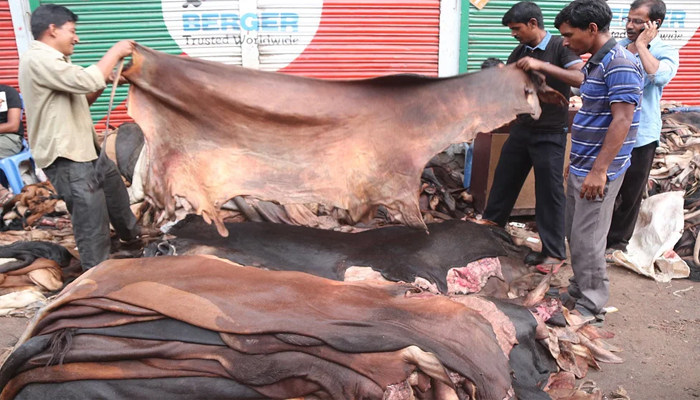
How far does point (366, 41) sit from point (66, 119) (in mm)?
3969

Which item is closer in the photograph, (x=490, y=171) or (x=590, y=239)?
(x=590, y=239)

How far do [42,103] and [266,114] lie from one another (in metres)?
1.60

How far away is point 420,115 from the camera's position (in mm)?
3264

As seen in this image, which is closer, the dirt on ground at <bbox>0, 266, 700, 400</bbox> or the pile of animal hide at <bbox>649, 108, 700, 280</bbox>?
the dirt on ground at <bbox>0, 266, 700, 400</bbox>

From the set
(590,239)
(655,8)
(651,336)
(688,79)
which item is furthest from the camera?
(688,79)

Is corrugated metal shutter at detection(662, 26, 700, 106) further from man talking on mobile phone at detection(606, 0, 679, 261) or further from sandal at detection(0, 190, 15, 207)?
sandal at detection(0, 190, 15, 207)

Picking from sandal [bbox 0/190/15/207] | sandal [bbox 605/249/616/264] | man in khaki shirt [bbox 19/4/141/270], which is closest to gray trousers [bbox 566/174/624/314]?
sandal [bbox 605/249/616/264]

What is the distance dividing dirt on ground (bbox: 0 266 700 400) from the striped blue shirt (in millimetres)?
1110

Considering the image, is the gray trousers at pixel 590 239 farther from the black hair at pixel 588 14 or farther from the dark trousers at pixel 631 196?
the dark trousers at pixel 631 196

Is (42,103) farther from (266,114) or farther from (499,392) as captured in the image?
(499,392)

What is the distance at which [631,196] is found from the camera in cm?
422

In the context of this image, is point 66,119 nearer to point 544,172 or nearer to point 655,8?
point 544,172

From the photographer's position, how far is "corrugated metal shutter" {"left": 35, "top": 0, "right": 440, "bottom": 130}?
603 cm

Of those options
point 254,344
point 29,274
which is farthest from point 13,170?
point 254,344
